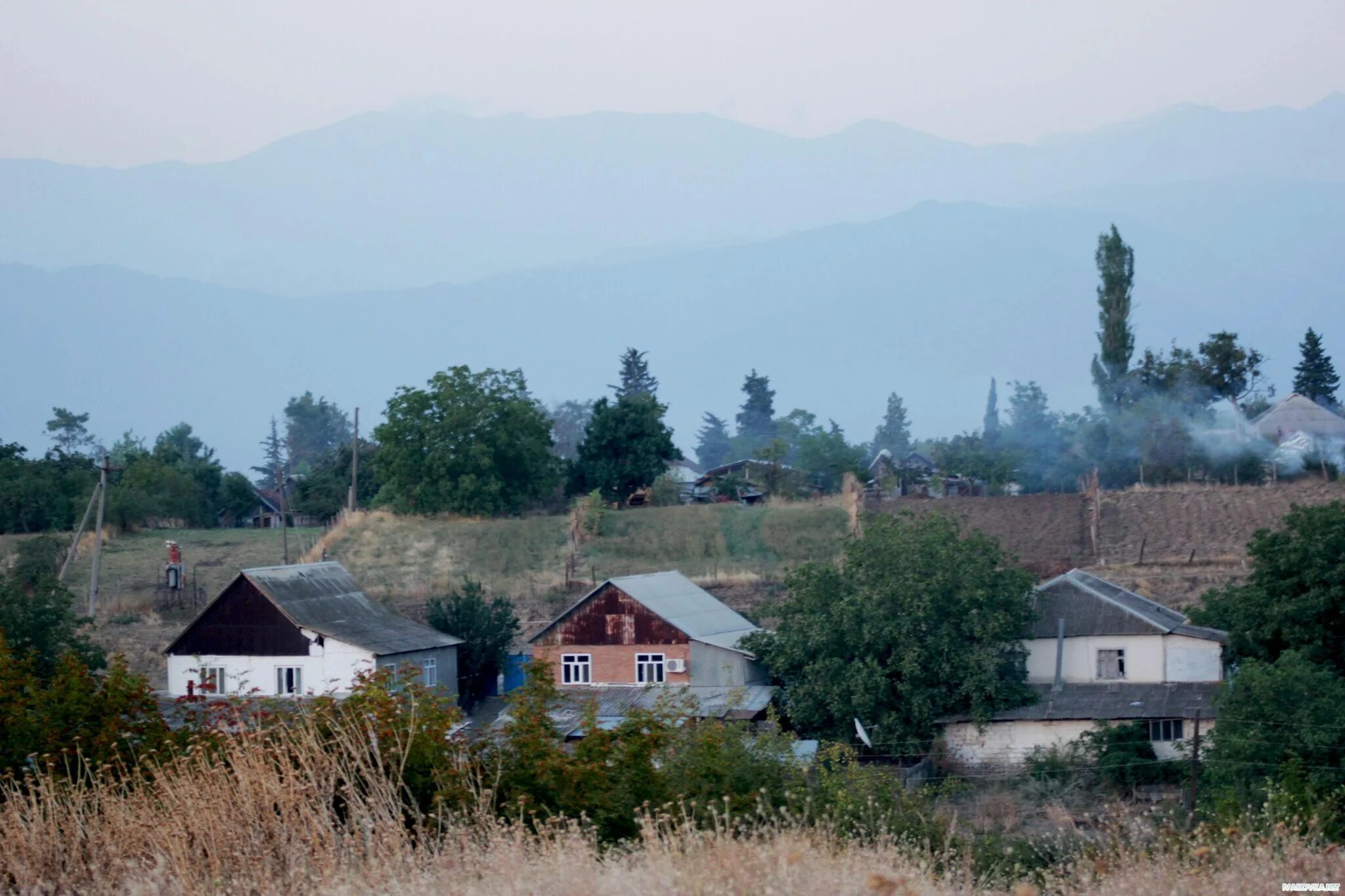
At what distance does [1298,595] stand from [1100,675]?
500 centimetres

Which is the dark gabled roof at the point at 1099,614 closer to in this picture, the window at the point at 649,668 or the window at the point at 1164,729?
the window at the point at 1164,729

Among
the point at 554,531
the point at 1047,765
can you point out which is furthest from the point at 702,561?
the point at 1047,765

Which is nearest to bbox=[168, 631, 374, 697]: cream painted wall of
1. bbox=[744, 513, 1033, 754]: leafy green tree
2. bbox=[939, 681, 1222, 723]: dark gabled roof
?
bbox=[744, 513, 1033, 754]: leafy green tree

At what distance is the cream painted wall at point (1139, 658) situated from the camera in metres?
26.5

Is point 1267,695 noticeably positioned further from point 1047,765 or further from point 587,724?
point 587,724

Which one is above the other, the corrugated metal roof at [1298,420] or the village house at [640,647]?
the corrugated metal roof at [1298,420]

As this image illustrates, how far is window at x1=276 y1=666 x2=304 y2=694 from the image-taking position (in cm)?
3033

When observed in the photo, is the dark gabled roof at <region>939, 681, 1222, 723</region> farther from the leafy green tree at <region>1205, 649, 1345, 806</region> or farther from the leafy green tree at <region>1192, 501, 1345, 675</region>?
the leafy green tree at <region>1205, 649, 1345, 806</region>

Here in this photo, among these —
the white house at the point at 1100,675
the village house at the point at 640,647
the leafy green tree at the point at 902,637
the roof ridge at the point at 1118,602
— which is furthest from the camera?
the village house at the point at 640,647

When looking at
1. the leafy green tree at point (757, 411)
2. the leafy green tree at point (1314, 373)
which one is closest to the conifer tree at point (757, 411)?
the leafy green tree at point (757, 411)

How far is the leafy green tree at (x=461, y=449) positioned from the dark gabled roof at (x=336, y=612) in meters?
13.9

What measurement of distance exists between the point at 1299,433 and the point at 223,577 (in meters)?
41.9

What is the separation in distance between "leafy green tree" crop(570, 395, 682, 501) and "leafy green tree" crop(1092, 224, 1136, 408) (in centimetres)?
2159

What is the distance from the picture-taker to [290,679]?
30516mm
